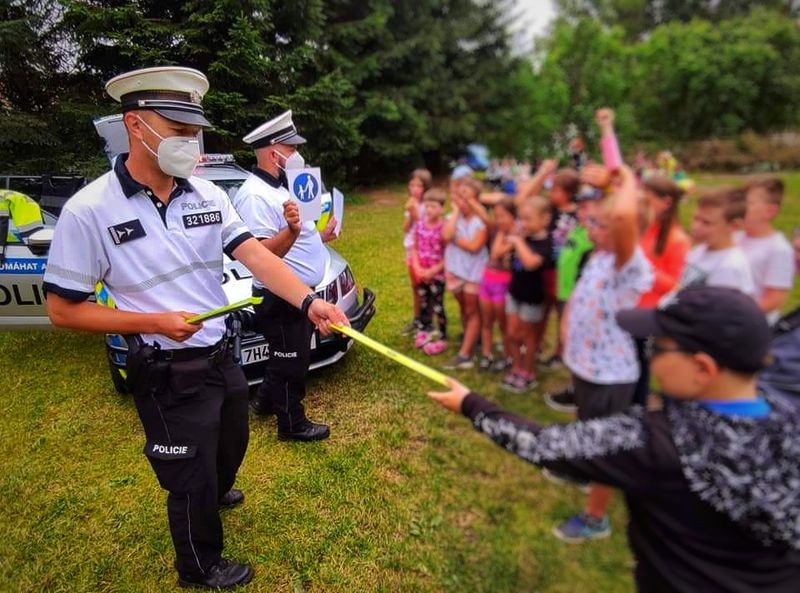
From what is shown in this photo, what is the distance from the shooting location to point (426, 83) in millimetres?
1418

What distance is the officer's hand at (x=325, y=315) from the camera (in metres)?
1.67

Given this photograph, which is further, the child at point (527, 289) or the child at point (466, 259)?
the child at point (466, 259)

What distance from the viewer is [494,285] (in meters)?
1.25

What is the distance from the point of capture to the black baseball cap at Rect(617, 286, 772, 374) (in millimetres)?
883

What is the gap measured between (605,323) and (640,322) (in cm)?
7

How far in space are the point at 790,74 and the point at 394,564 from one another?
1715 millimetres

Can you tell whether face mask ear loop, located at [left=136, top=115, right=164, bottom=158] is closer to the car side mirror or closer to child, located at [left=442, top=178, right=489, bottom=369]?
the car side mirror

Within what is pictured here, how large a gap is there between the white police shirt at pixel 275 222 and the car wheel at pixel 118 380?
0.61 meters

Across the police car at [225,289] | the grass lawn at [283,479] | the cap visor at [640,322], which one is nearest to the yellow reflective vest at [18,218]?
the police car at [225,289]

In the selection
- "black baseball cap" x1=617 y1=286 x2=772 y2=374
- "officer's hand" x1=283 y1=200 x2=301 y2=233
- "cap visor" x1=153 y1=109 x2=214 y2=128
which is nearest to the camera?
"black baseball cap" x1=617 y1=286 x2=772 y2=374

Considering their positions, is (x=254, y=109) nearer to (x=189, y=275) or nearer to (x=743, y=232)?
(x=189, y=275)

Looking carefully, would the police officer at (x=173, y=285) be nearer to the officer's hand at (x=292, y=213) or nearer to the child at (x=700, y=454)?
the officer's hand at (x=292, y=213)

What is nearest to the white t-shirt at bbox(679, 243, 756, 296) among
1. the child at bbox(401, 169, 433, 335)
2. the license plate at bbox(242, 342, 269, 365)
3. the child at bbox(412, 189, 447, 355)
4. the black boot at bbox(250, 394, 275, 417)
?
the child at bbox(412, 189, 447, 355)

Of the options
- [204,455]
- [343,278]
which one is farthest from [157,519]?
[343,278]
